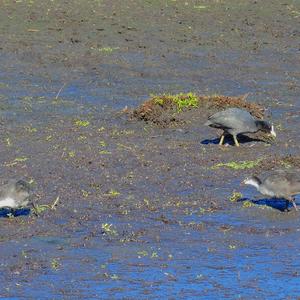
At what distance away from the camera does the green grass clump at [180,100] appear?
15.6 meters

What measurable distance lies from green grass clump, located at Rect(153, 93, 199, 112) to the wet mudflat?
0.15m

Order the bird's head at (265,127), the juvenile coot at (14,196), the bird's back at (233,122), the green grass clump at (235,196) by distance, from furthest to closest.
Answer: the bird's head at (265,127) < the bird's back at (233,122) < the green grass clump at (235,196) < the juvenile coot at (14,196)

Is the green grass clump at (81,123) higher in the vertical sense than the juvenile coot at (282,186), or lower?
lower

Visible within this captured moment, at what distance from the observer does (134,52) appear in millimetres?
19938

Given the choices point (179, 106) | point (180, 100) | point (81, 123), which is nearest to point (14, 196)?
point (81, 123)

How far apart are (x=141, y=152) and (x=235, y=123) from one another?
4.32ft

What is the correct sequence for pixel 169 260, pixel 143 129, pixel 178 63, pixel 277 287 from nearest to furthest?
pixel 277 287, pixel 169 260, pixel 143 129, pixel 178 63

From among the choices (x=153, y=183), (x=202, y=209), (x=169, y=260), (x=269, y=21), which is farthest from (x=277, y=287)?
(x=269, y=21)

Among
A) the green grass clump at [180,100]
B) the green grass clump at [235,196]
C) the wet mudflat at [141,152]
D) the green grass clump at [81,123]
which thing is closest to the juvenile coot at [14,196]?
the wet mudflat at [141,152]

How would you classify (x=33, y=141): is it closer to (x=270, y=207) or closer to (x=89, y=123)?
(x=89, y=123)

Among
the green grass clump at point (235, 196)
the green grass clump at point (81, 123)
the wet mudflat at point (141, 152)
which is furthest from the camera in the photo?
the green grass clump at point (81, 123)

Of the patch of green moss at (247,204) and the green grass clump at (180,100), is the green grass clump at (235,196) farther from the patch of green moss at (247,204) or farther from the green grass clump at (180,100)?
the green grass clump at (180,100)

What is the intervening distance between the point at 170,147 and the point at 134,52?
6235mm

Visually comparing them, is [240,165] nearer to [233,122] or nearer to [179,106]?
[233,122]
